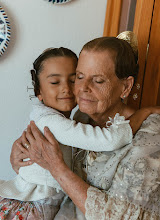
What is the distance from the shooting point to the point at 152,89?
189cm

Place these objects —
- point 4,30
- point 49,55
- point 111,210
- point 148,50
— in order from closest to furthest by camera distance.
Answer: point 111,210, point 49,55, point 148,50, point 4,30

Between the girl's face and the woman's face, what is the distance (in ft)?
0.35

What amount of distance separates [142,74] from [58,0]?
3.19 feet

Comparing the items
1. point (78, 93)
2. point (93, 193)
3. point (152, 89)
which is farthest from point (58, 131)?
point (152, 89)

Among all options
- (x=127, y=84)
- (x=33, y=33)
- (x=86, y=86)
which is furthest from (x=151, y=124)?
(x=33, y=33)

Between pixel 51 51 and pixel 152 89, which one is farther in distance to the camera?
pixel 152 89

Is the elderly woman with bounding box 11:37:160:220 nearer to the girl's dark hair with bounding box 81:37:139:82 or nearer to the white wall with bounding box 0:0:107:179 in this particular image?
the girl's dark hair with bounding box 81:37:139:82

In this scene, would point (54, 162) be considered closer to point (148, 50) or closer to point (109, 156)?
point (109, 156)

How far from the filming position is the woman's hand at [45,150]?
1.37 m

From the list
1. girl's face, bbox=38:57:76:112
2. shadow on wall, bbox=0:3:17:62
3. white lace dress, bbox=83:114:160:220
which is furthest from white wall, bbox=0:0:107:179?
white lace dress, bbox=83:114:160:220

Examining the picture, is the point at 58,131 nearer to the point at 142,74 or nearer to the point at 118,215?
the point at 118,215

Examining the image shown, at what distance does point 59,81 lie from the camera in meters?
1.57

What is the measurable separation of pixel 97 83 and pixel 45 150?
0.41m

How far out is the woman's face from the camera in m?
1.38
